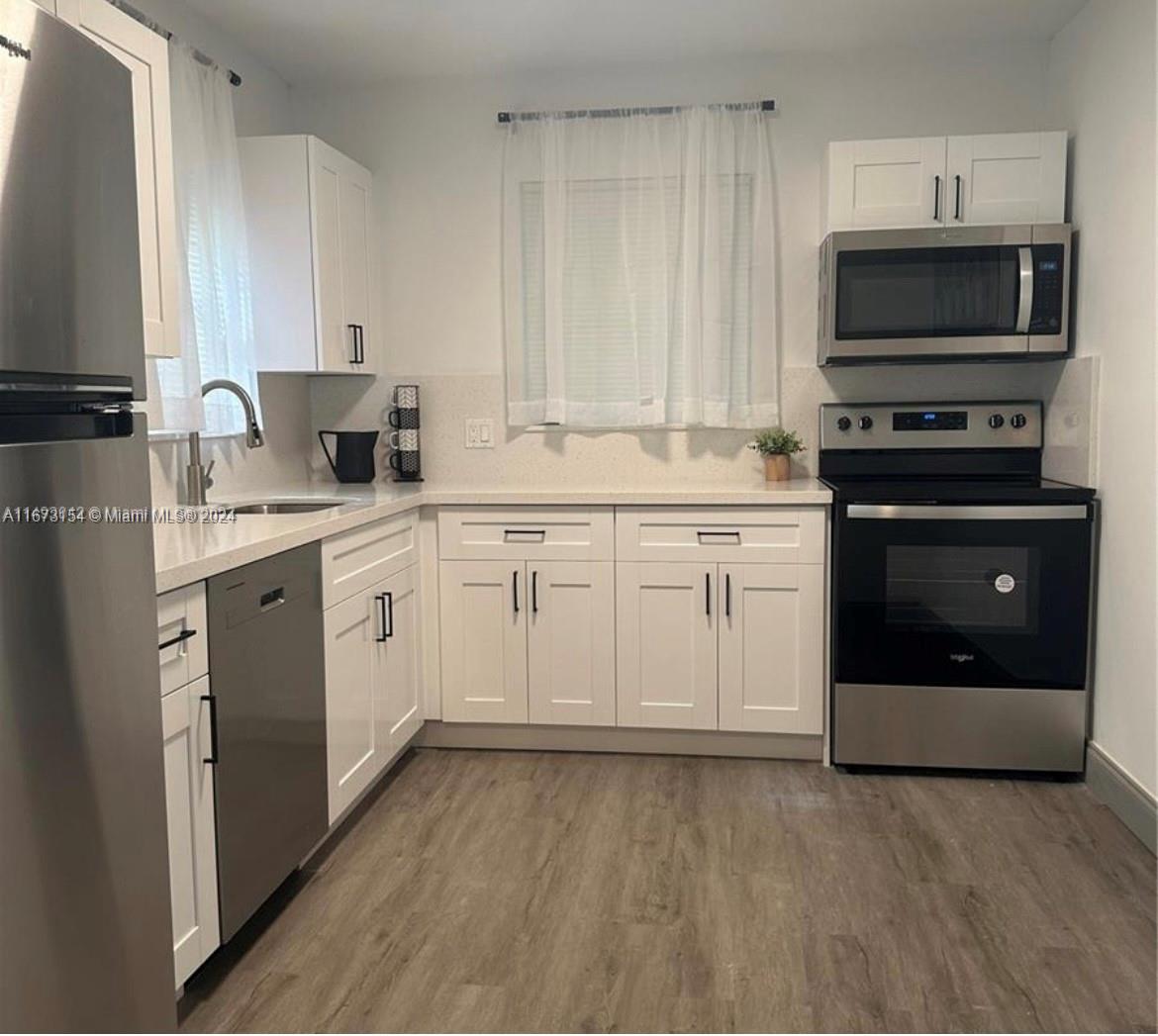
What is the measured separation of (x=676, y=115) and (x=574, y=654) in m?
1.97

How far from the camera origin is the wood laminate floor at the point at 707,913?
199 cm

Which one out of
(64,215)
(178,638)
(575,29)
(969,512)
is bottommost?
(178,638)

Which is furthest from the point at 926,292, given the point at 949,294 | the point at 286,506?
the point at 286,506

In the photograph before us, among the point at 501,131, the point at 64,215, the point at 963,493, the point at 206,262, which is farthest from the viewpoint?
the point at 501,131

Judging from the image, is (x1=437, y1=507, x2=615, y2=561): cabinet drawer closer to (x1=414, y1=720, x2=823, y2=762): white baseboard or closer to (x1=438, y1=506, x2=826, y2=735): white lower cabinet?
(x1=438, y1=506, x2=826, y2=735): white lower cabinet

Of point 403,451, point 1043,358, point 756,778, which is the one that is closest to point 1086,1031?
point 756,778

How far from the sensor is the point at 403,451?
390cm

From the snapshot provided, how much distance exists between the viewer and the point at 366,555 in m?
2.90

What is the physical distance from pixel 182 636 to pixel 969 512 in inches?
90.3

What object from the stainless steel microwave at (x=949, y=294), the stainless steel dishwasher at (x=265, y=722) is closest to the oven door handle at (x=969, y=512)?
the stainless steel microwave at (x=949, y=294)

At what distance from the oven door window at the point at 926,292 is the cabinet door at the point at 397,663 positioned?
1.67m

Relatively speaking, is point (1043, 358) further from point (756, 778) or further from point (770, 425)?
point (756, 778)

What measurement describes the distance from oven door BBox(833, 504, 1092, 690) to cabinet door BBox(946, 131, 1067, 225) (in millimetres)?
992

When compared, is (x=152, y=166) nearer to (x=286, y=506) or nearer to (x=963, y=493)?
(x=286, y=506)
